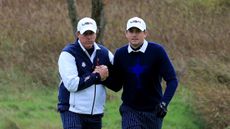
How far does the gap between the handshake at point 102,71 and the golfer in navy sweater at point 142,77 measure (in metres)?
0.15

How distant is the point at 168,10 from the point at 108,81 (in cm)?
1088

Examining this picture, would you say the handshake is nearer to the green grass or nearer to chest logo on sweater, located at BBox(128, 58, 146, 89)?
chest logo on sweater, located at BBox(128, 58, 146, 89)

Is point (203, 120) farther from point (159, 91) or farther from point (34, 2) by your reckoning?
point (34, 2)

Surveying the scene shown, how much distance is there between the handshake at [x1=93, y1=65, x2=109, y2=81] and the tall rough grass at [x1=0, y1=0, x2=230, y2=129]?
458 cm

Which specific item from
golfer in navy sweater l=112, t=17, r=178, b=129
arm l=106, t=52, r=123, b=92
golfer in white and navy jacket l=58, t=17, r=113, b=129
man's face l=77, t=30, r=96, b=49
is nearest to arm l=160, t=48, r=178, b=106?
golfer in navy sweater l=112, t=17, r=178, b=129

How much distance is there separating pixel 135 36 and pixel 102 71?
454mm

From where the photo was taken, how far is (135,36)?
5520mm

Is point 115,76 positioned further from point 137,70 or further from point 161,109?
point 161,109

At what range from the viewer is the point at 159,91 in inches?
222

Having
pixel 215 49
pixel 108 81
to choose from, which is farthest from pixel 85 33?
pixel 215 49

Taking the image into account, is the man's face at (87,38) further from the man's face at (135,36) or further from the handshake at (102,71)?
the man's face at (135,36)

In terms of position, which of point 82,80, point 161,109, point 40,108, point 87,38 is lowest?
point 40,108

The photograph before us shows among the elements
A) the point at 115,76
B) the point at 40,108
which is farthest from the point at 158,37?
the point at 115,76

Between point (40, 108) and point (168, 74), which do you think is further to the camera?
point (40, 108)
